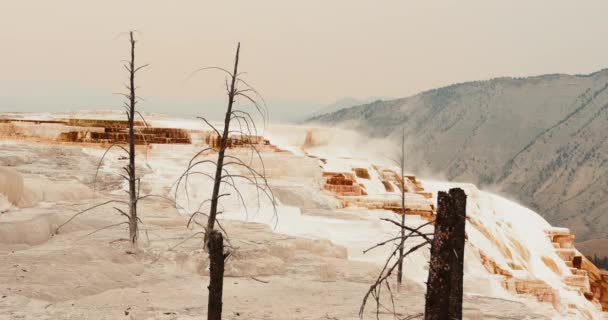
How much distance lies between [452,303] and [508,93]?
621 feet

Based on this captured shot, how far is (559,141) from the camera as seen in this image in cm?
14988

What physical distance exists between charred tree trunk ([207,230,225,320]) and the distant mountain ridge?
120558mm

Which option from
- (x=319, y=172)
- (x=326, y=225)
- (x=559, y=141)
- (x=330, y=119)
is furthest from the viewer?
(x=330, y=119)

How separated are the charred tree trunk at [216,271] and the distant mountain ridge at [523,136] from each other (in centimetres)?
12056

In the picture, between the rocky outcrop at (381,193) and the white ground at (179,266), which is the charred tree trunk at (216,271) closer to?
the white ground at (179,266)

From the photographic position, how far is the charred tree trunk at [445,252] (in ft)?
16.2

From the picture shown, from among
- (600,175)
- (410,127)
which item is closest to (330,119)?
(410,127)

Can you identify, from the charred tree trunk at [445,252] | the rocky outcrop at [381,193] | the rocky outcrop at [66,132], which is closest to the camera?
the charred tree trunk at [445,252]

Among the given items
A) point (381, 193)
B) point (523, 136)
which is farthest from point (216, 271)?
point (523, 136)

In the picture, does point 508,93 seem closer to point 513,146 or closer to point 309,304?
point 513,146

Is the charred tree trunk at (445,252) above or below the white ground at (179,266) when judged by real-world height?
above

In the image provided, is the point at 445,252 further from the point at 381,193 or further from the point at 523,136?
the point at 523,136

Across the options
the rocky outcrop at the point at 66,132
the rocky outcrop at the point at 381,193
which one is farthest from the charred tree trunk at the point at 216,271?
the rocky outcrop at the point at 66,132

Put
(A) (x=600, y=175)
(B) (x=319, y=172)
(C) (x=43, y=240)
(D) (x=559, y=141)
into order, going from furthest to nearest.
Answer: (D) (x=559, y=141) → (A) (x=600, y=175) → (B) (x=319, y=172) → (C) (x=43, y=240)
